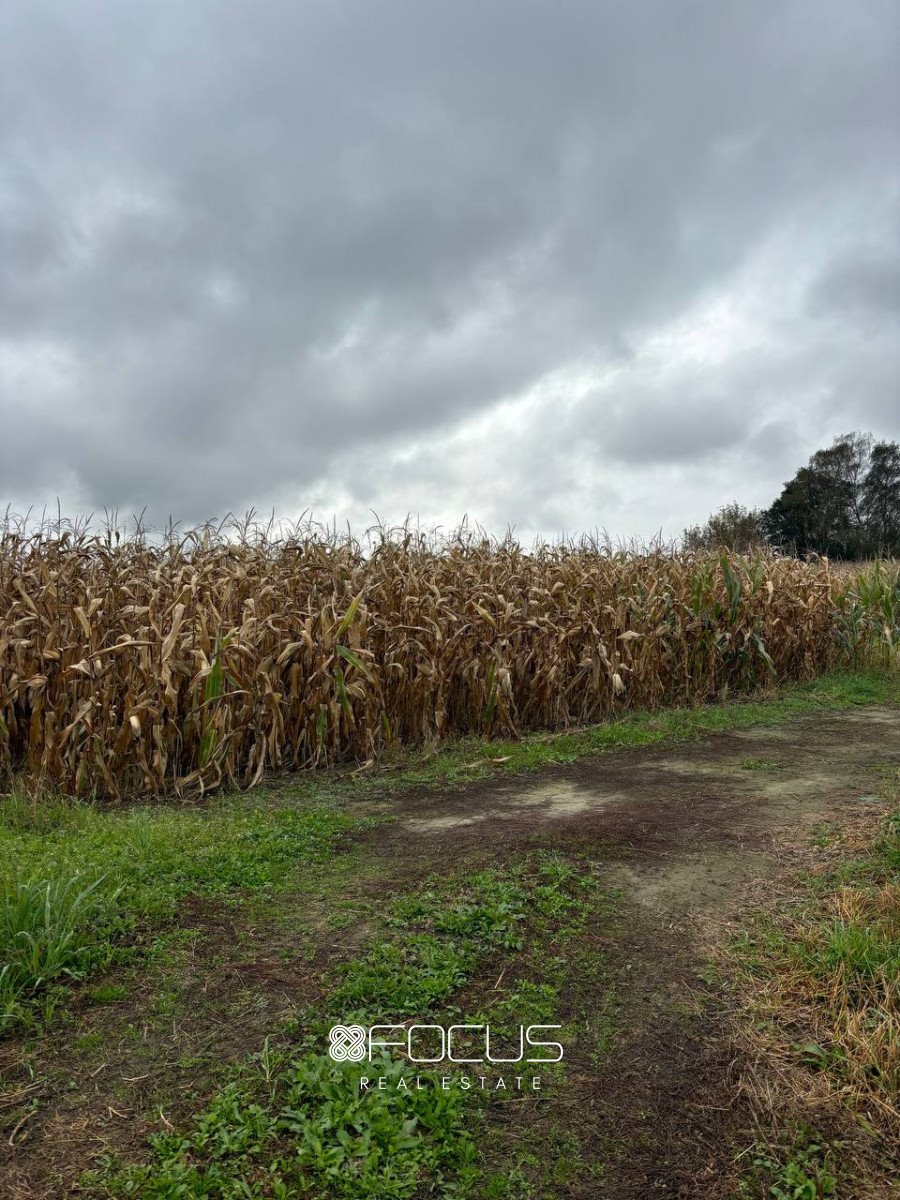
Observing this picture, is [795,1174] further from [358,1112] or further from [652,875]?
[652,875]

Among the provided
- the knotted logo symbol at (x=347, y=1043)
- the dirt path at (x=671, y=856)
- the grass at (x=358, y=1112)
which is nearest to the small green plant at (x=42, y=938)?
the grass at (x=358, y=1112)

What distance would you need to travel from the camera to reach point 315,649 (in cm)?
647

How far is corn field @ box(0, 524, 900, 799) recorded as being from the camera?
5.79 m

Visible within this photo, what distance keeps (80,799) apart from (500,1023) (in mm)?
4086

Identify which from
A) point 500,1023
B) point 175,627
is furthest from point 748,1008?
point 175,627

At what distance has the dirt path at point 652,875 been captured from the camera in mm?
Result: 2170

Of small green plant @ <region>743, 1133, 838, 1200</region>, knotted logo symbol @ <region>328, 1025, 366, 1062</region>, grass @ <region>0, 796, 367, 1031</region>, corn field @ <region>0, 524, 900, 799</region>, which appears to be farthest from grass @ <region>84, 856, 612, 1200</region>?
corn field @ <region>0, 524, 900, 799</region>

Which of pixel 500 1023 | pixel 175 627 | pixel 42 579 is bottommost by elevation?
pixel 500 1023

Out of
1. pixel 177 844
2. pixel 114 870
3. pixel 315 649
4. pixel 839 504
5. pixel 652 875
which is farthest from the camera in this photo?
pixel 839 504

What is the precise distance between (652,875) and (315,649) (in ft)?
11.3

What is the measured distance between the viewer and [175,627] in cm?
580

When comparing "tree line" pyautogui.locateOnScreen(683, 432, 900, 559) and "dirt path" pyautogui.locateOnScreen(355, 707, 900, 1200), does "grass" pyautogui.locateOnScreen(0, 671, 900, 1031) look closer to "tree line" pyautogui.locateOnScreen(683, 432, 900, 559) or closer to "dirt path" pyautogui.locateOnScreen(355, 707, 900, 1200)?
"dirt path" pyautogui.locateOnScreen(355, 707, 900, 1200)

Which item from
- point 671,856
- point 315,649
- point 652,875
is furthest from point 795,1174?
point 315,649

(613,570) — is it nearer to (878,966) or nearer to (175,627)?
(175,627)
